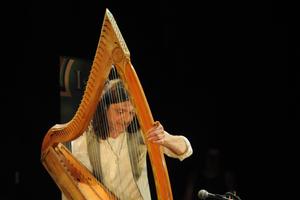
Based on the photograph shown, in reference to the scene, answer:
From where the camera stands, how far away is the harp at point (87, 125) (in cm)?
123

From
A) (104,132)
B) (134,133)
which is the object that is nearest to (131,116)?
(134,133)

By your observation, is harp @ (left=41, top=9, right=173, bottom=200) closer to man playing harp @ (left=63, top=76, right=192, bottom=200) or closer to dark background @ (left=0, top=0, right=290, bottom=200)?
man playing harp @ (left=63, top=76, right=192, bottom=200)

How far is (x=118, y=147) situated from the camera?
5.73ft

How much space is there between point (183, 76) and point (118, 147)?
143 centimetres

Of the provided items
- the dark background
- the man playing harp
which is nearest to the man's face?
the man playing harp

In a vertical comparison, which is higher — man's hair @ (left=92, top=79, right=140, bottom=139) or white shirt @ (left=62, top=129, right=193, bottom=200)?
man's hair @ (left=92, top=79, right=140, bottom=139)

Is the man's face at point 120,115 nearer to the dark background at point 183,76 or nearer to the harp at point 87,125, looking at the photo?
the harp at point 87,125

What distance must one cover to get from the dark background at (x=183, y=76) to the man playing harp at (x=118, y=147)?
704 millimetres

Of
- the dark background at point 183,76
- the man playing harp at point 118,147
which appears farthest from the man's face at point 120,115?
the dark background at point 183,76

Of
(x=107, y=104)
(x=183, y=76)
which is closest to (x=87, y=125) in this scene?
(x=107, y=104)

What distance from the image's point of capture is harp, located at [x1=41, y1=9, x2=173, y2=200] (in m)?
1.23

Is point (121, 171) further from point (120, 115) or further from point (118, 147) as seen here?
point (120, 115)

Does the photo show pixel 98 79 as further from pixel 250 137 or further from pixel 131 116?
pixel 250 137

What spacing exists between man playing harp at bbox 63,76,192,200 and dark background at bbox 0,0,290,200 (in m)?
0.70
